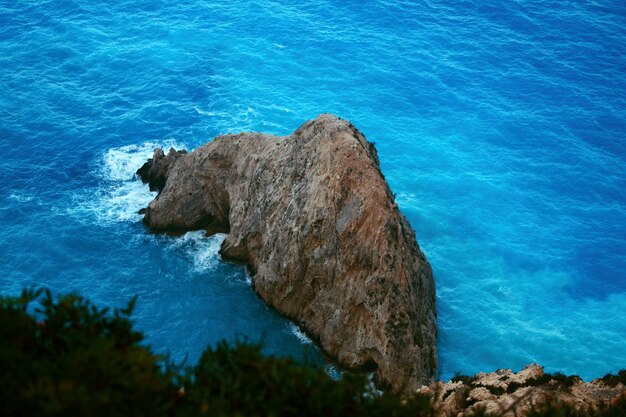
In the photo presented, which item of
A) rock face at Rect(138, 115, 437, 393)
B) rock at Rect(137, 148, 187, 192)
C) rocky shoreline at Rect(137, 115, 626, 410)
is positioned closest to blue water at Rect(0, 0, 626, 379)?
rock at Rect(137, 148, 187, 192)

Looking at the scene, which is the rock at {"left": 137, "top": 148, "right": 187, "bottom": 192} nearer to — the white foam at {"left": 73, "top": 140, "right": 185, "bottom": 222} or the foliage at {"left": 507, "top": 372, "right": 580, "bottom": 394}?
the white foam at {"left": 73, "top": 140, "right": 185, "bottom": 222}

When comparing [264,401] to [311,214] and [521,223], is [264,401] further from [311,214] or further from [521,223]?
[521,223]

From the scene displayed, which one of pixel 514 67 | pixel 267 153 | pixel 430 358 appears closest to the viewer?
pixel 430 358

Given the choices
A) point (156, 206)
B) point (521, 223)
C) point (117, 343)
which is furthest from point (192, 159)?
point (117, 343)

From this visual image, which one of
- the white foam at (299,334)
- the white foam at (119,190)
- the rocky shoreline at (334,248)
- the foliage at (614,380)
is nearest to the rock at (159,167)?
the white foam at (119,190)

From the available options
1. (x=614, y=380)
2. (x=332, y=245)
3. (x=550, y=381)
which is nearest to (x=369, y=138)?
(x=332, y=245)

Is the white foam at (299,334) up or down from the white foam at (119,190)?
down

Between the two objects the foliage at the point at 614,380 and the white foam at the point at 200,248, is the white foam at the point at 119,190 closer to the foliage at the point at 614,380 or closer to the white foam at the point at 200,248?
the white foam at the point at 200,248
